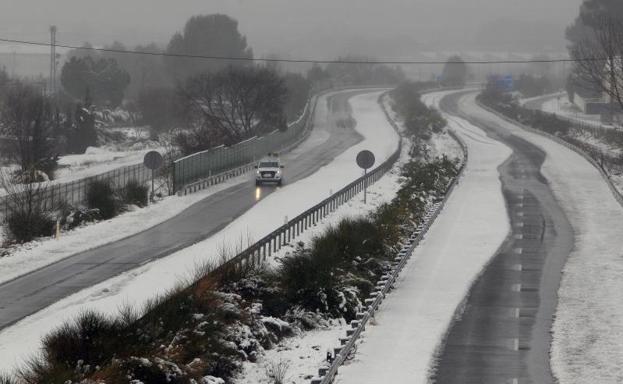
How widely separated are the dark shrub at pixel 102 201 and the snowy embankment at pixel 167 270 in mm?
2458

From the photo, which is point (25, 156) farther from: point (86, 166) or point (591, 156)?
point (591, 156)

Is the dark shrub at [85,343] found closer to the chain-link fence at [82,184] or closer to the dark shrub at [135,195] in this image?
the dark shrub at [135,195]

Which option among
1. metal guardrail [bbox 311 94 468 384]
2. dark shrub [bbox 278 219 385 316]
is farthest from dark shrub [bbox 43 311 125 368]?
dark shrub [bbox 278 219 385 316]

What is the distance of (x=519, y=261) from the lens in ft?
111

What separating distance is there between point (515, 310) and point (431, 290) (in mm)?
2949

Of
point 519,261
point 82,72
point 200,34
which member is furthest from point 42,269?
point 200,34

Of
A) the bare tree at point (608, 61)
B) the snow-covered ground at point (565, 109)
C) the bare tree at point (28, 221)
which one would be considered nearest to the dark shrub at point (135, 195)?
the bare tree at point (28, 221)

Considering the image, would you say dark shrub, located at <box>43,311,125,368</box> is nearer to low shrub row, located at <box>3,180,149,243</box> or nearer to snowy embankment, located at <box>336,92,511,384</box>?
snowy embankment, located at <box>336,92,511,384</box>

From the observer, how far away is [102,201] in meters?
45.2

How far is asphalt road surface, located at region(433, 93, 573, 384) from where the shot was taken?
20.4 meters

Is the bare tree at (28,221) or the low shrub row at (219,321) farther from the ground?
the low shrub row at (219,321)

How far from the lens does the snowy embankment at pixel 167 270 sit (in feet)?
76.5

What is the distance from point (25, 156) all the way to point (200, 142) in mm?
11574

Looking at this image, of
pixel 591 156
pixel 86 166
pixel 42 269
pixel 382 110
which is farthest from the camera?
pixel 382 110
